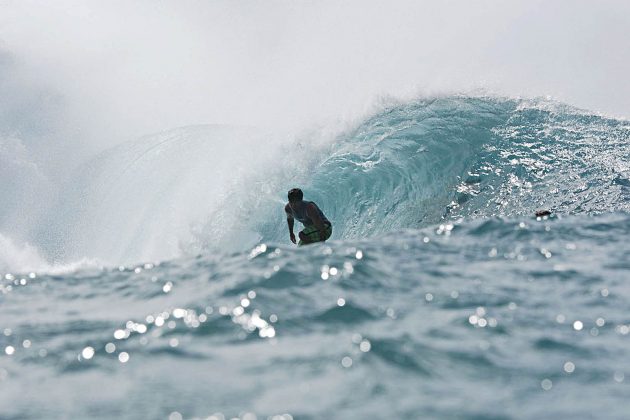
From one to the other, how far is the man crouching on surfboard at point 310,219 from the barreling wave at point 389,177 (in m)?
4.88

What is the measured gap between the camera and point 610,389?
15.9 ft

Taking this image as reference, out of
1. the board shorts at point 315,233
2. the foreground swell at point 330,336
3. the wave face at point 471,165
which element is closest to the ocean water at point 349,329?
the foreground swell at point 330,336

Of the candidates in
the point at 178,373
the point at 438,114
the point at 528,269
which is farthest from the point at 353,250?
the point at 438,114

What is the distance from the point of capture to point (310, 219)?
12453 mm

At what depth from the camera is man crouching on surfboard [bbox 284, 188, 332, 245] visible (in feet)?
40.0

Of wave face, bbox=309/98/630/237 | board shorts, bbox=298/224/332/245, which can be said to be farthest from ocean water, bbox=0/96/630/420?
board shorts, bbox=298/224/332/245

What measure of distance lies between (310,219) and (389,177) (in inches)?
278

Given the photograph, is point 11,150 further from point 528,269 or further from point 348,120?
point 528,269

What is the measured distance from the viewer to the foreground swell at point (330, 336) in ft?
15.1

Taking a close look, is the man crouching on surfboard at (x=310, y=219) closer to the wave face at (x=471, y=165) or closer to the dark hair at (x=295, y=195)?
the dark hair at (x=295, y=195)

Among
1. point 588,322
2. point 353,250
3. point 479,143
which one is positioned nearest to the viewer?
point 588,322

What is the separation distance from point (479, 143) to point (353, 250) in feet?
38.6

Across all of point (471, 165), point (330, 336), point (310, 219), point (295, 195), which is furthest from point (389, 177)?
point (330, 336)

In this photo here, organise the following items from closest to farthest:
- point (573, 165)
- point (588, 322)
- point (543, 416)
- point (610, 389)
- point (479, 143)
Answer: point (543, 416), point (610, 389), point (588, 322), point (573, 165), point (479, 143)
